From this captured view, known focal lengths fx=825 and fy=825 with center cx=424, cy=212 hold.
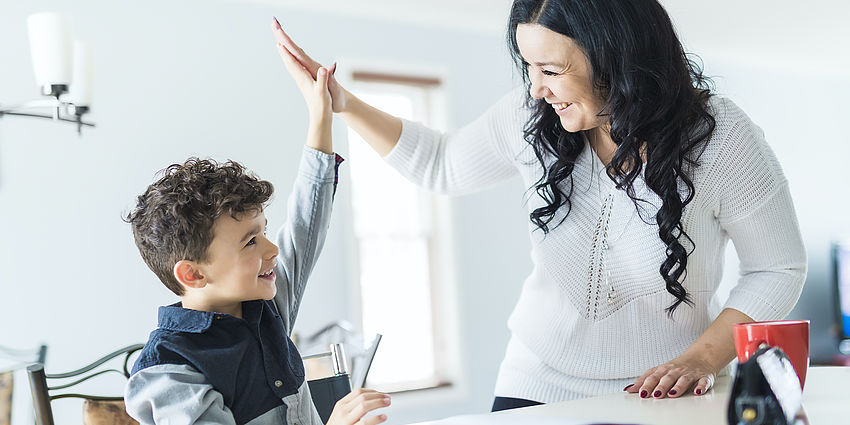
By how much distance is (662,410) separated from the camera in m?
1.01

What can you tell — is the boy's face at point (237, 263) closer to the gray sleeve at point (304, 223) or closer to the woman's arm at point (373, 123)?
the gray sleeve at point (304, 223)

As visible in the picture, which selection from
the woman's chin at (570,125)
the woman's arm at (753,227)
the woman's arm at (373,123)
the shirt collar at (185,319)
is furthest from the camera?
the woman's arm at (373,123)

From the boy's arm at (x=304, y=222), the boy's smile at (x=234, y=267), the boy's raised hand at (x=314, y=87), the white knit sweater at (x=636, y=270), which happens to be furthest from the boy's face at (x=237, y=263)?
the white knit sweater at (x=636, y=270)

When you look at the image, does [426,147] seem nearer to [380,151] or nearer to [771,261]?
[380,151]

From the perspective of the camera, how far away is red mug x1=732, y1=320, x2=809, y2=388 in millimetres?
991

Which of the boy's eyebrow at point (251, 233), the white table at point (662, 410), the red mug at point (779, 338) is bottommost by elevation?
the white table at point (662, 410)

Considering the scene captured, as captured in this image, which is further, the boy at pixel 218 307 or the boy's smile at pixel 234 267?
the boy's smile at pixel 234 267

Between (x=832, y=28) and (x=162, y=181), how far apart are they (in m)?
5.72

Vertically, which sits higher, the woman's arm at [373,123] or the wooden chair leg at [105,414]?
the woman's arm at [373,123]

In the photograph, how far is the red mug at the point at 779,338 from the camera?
0.99m

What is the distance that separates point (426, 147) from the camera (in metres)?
1.64

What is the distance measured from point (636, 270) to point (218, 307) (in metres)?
0.68

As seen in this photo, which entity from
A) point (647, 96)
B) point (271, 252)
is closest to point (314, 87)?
point (271, 252)

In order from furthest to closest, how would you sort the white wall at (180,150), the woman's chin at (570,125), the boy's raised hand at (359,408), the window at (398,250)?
the window at (398,250) < the white wall at (180,150) < the woman's chin at (570,125) < the boy's raised hand at (359,408)
